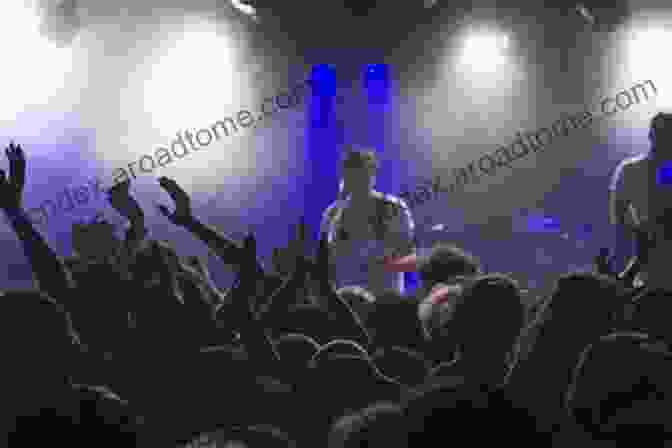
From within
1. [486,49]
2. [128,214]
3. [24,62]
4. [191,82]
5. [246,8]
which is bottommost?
[128,214]

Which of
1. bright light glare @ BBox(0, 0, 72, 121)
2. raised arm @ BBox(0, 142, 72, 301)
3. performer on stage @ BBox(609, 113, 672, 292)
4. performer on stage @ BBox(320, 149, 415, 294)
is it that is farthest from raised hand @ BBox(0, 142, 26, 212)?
bright light glare @ BBox(0, 0, 72, 121)

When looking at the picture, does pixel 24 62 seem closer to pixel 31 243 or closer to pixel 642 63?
pixel 31 243

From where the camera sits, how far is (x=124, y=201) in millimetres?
2516

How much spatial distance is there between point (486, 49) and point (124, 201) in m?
6.26

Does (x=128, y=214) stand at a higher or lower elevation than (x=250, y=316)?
higher

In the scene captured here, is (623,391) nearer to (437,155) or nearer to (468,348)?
(468,348)

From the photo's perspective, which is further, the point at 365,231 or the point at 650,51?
the point at 650,51

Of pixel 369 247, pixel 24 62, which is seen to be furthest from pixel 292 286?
pixel 24 62

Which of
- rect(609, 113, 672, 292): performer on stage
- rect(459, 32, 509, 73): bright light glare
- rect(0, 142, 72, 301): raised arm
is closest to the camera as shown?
rect(0, 142, 72, 301): raised arm

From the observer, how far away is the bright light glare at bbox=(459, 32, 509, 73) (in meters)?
8.17

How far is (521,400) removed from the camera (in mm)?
936

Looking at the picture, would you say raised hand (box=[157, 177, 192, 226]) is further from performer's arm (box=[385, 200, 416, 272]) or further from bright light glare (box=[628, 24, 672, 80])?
bright light glare (box=[628, 24, 672, 80])

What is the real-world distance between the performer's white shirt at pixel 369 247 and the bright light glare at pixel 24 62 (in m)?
3.11

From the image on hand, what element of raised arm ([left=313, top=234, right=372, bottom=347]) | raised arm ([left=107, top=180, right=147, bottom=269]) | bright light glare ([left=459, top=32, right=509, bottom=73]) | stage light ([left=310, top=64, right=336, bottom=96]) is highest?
stage light ([left=310, top=64, right=336, bottom=96])
